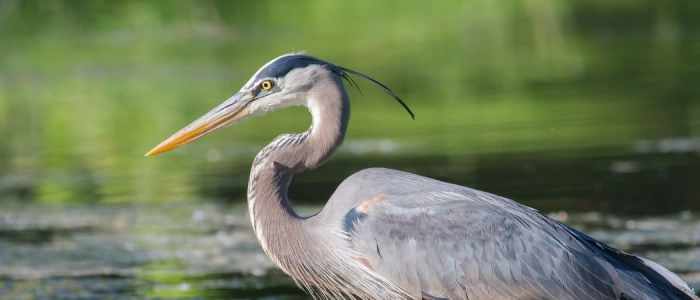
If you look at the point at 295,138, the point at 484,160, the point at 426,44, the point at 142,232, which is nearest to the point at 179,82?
the point at 426,44

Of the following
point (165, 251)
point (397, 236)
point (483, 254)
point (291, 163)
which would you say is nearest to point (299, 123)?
point (165, 251)

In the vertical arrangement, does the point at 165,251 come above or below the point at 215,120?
below

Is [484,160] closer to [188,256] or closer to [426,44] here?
[188,256]

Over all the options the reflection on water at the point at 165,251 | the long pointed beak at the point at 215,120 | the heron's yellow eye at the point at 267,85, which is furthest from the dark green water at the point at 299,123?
the heron's yellow eye at the point at 267,85

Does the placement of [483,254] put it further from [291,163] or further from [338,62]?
[338,62]

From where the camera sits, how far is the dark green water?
30.9 feet

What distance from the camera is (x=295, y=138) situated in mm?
6273

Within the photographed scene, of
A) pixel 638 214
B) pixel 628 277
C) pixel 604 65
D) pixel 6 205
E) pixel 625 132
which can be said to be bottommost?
pixel 6 205

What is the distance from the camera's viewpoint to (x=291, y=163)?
20.5ft

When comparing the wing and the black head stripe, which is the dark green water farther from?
the black head stripe

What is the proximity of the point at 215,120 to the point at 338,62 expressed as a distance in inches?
666

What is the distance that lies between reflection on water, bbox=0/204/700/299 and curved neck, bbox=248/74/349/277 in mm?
1869

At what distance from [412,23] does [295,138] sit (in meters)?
25.1

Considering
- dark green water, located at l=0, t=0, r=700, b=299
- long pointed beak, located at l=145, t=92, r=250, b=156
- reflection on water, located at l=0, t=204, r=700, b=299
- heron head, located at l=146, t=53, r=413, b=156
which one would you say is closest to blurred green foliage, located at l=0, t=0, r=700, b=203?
dark green water, located at l=0, t=0, r=700, b=299
